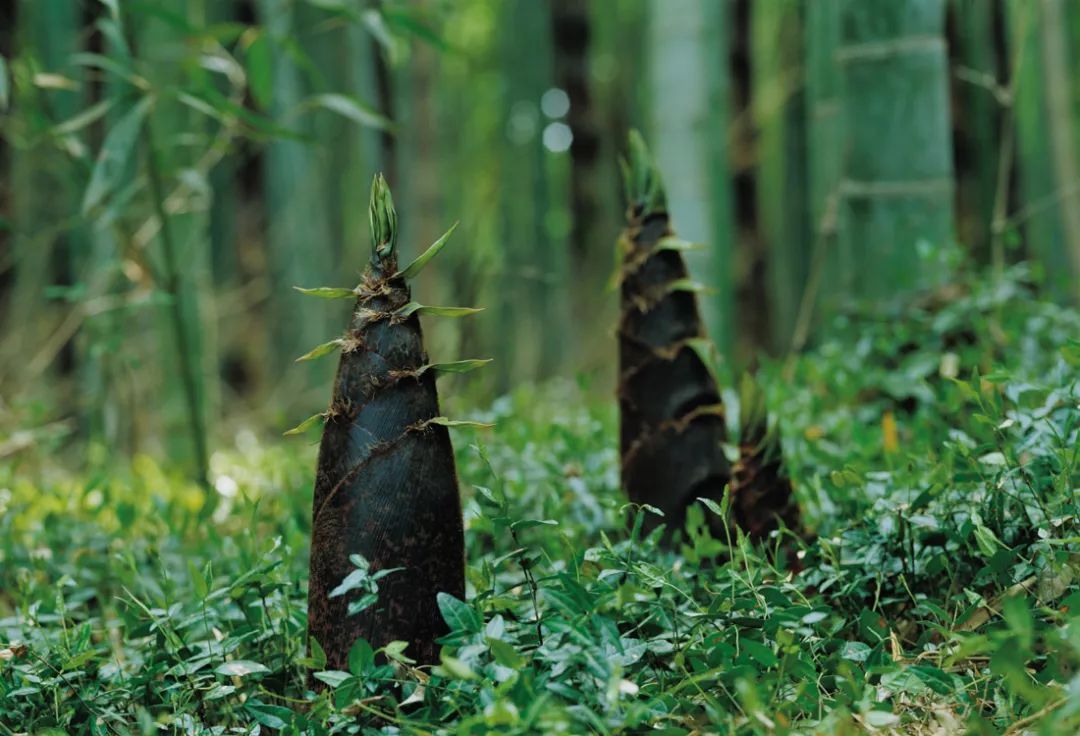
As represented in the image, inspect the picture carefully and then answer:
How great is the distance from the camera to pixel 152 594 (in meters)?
1.97

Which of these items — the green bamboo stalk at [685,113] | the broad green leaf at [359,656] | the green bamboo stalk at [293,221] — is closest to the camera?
the broad green leaf at [359,656]

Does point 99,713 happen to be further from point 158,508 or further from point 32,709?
point 158,508

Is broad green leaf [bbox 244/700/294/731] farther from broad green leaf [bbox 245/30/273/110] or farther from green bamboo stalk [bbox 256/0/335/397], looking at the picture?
green bamboo stalk [bbox 256/0/335/397]

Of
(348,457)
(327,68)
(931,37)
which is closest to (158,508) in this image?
(348,457)

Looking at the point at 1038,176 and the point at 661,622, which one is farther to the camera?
the point at 1038,176

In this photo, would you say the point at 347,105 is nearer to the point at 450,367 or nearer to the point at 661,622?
the point at 450,367

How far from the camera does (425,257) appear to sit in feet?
4.57

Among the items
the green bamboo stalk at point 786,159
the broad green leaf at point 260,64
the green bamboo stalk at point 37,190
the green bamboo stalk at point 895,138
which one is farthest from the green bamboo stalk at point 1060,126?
the green bamboo stalk at point 37,190

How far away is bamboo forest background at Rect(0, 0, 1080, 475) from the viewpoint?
10.1 ft

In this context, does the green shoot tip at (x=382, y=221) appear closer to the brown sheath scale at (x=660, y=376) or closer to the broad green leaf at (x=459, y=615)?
the broad green leaf at (x=459, y=615)

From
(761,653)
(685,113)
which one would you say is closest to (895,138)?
(685,113)

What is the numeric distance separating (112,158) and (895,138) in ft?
8.12

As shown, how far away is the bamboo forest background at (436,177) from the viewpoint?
121 inches

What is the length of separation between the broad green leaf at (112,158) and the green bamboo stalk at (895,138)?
91.0 inches
